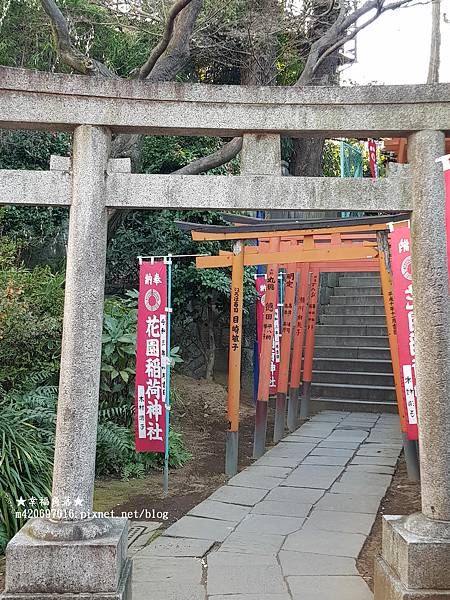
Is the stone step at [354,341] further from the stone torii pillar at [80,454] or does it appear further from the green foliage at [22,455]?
the stone torii pillar at [80,454]

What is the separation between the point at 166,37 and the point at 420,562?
709 centimetres

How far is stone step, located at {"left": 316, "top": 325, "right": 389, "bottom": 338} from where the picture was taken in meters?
15.1

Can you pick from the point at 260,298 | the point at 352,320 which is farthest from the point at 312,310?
the point at 352,320

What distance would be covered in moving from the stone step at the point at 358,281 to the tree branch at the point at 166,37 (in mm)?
10345

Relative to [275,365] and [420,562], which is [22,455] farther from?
[275,365]

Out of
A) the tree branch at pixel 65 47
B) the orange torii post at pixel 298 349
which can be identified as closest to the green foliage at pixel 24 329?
the tree branch at pixel 65 47

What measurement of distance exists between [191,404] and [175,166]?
15.7 feet

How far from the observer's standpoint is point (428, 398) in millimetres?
3947

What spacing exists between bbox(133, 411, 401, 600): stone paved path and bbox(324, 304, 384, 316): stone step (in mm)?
6805

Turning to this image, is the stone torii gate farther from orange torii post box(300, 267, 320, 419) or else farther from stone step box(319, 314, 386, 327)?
stone step box(319, 314, 386, 327)

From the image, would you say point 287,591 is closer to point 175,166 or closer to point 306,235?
point 306,235

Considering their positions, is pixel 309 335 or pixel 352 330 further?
pixel 352 330

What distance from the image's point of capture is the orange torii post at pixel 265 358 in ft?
30.1

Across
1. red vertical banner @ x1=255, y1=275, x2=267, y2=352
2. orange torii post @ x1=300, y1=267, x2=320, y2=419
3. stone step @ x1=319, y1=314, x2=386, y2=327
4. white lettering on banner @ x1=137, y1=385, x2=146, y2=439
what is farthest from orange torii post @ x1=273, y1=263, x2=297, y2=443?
stone step @ x1=319, y1=314, x2=386, y2=327
